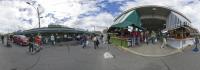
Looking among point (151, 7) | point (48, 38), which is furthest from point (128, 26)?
point (151, 7)

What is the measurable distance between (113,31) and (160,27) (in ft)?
73.3

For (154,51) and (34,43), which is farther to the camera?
(34,43)

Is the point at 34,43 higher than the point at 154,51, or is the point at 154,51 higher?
the point at 34,43

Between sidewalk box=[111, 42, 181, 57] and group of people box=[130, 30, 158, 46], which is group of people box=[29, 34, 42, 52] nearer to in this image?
sidewalk box=[111, 42, 181, 57]

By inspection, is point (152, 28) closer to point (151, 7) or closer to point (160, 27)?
point (160, 27)

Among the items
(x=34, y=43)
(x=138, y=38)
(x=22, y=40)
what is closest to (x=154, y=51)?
(x=138, y=38)

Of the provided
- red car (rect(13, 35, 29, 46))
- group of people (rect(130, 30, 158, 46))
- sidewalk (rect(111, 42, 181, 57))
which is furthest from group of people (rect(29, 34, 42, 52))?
red car (rect(13, 35, 29, 46))

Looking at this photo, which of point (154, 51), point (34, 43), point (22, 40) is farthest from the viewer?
point (22, 40)

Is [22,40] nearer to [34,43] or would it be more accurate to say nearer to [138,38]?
[34,43]

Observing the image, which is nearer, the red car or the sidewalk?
the sidewalk

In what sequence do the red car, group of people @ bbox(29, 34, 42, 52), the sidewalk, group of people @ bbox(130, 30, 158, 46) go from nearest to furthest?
the sidewalk
group of people @ bbox(29, 34, 42, 52)
group of people @ bbox(130, 30, 158, 46)
the red car

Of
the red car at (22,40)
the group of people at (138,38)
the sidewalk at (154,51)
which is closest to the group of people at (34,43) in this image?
the sidewalk at (154,51)

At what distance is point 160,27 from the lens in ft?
178

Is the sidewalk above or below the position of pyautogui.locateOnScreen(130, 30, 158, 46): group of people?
below
